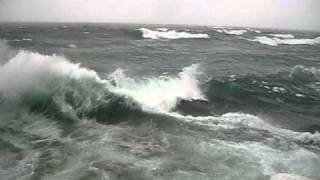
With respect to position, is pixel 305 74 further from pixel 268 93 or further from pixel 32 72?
pixel 32 72

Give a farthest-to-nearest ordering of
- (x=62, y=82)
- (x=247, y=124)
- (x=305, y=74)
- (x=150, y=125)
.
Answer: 1. (x=305, y=74)
2. (x=62, y=82)
3. (x=247, y=124)
4. (x=150, y=125)

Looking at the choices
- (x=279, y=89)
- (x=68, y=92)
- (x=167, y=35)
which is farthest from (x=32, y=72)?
(x=167, y=35)

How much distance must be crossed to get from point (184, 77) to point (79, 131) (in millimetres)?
6635

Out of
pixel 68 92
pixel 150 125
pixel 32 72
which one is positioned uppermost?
pixel 32 72

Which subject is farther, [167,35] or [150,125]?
[167,35]

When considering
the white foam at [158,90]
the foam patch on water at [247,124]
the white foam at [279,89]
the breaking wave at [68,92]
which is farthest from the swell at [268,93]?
the breaking wave at [68,92]

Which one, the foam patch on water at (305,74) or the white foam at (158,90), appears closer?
the white foam at (158,90)

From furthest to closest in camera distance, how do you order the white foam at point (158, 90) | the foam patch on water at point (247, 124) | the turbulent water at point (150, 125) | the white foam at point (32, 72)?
1. the white foam at point (158, 90)
2. the white foam at point (32, 72)
3. the foam patch on water at point (247, 124)
4. the turbulent water at point (150, 125)

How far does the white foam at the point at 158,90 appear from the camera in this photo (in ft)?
37.2

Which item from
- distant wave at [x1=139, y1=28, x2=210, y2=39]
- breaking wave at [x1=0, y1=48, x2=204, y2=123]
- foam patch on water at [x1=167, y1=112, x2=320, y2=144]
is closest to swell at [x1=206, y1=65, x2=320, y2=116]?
foam patch on water at [x1=167, y1=112, x2=320, y2=144]

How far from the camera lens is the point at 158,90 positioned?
41.2 ft

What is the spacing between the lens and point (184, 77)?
49.0 feet

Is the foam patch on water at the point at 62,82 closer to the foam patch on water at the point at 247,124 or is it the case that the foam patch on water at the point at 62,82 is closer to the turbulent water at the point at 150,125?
the turbulent water at the point at 150,125

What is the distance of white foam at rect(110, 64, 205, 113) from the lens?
446 inches
